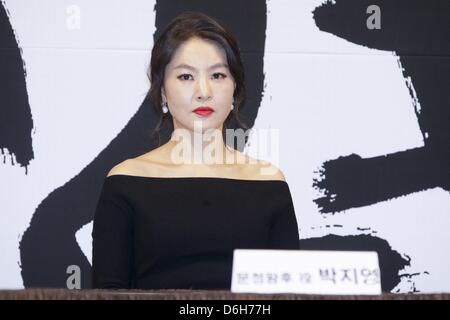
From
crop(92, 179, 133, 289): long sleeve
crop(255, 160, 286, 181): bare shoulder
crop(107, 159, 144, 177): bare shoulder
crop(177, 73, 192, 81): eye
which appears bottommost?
crop(92, 179, 133, 289): long sleeve

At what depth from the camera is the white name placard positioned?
785 millimetres

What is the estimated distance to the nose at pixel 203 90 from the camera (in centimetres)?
156

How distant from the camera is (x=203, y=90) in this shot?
1560 mm

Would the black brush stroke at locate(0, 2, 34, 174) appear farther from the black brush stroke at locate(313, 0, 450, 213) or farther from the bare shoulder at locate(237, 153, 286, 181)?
the black brush stroke at locate(313, 0, 450, 213)

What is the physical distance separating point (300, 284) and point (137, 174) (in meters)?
0.84

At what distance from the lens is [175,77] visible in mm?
1587

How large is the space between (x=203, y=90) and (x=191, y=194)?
0.82 ft

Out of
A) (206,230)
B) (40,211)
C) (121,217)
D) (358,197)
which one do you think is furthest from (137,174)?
(358,197)

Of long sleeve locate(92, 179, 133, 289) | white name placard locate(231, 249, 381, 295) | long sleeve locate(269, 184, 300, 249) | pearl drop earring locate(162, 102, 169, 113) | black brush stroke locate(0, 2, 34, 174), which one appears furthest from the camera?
black brush stroke locate(0, 2, 34, 174)

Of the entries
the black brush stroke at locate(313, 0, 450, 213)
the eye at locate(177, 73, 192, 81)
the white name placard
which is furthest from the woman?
the white name placard

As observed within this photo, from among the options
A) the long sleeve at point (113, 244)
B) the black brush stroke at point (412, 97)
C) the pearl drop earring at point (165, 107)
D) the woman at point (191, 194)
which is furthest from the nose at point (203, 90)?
the black brush stroke at point (412, 97)

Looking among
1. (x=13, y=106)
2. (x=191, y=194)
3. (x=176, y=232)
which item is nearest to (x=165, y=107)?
(x=191, y=194)

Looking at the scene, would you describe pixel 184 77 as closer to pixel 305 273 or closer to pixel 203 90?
pixel 203 90
